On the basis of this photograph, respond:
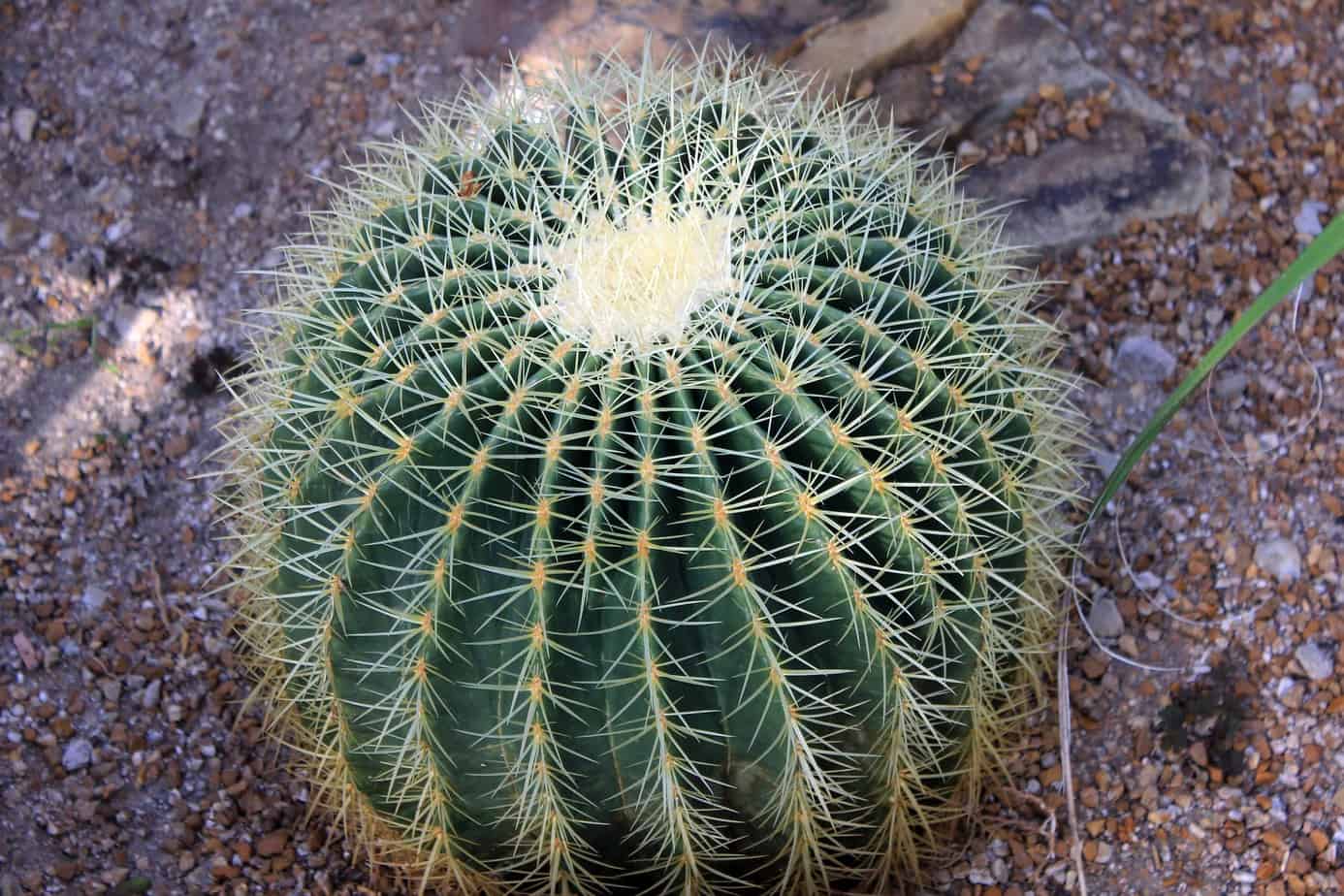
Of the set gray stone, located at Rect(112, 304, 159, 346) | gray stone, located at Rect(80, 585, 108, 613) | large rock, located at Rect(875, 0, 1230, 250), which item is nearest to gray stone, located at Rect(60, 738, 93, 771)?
gray stone, located at Rect(80, 585, 108, 613)

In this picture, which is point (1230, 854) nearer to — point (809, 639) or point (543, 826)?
point (809, 639)

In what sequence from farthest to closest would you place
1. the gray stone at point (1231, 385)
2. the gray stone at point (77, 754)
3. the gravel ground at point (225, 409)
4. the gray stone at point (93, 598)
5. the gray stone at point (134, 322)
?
the gray stone at point (134, 322) < the gray stone at point (1231, 385) < the gray stone at point (93, 598) < the gray stone at point (77, 754) < the gravel ground at point (225, 409)

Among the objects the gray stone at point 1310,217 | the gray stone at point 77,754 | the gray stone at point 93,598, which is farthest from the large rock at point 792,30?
the gray stone at point 77,754

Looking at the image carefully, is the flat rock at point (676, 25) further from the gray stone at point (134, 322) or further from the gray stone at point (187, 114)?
the gray stone at point (134, 322)

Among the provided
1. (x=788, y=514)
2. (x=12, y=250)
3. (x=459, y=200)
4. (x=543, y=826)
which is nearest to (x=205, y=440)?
Answer: (x=12, y=250)

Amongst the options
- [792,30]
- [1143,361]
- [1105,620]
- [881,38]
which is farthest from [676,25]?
[1105,620]

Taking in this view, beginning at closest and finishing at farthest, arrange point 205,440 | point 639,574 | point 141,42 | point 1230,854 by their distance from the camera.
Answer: point 639,574 → point 1230,854 → point 205,440 → point 141,42

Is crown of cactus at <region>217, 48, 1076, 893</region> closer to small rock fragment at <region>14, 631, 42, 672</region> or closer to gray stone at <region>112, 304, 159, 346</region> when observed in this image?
small rock fragment at <region>14, 631, 42, 672</region>
